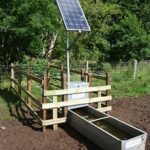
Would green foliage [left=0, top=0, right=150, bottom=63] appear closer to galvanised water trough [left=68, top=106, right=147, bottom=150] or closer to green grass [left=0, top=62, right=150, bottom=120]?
green grass [left=0, top=62, right=150, bottom=120]

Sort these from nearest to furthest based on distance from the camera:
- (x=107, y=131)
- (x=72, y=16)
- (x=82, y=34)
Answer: (x=107, y=131)
(x=72, y=16)
(x=82, y=34)

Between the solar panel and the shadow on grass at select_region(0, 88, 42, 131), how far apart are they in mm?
2461

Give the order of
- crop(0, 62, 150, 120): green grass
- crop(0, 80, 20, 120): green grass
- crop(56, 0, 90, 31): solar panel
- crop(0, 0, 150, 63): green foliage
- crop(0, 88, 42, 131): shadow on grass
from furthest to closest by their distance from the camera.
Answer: crop(0, 0, 150, 63): green foliage
crop(0, 62, 150, 120): green grass
crop(0, 80, 20, 120): green grass
crop(56, 0, 90, 31): solar panel
crop(0, 88, 42, 131): shadow on grass

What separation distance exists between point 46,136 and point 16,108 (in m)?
2.16

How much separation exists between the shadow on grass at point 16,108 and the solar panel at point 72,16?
8.07 ft

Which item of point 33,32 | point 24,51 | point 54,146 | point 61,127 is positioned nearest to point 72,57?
point 24,51

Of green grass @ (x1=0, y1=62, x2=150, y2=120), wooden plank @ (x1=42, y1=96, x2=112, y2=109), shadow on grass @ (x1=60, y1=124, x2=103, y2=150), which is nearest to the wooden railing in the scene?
wooden plank @ (x1=42, y1=96, x2=112, y2=109)

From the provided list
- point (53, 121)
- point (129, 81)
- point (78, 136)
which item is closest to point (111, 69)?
point (129, 81)

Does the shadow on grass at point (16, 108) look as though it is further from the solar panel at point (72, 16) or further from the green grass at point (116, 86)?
the solar panel at point (72, 16)

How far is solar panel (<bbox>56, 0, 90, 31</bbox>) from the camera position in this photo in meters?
7.80

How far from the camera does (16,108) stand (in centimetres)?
866

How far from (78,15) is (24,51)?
598 cm

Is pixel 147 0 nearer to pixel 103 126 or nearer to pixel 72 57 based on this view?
pixel 72 57

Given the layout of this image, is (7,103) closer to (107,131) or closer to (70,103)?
(70,103)
